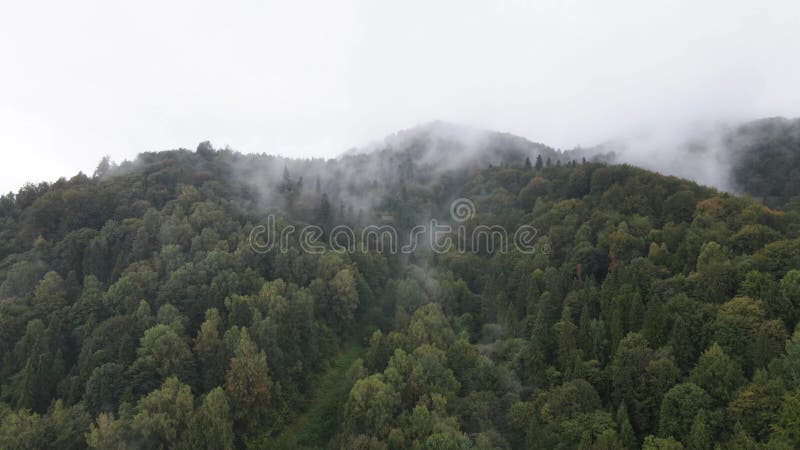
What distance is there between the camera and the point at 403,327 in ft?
224

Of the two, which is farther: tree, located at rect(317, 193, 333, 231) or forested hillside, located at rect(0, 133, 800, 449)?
tree, located at rect(317, 193, 333, 231)

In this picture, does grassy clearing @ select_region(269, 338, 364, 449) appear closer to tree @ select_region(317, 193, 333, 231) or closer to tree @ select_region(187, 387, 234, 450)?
tree @ select_region(187, 387, 234, 450)

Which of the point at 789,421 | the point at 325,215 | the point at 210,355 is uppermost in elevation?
the point at 325,215

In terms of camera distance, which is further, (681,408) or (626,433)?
(626,433)

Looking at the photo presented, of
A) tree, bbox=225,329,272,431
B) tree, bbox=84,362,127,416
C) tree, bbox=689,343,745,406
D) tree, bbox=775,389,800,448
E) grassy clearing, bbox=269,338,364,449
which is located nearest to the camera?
tree, bbox=775,389,800,448

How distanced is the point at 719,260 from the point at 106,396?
6416cm

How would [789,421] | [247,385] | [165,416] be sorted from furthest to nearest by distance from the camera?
[247,385] → [165,416] → [789,421]

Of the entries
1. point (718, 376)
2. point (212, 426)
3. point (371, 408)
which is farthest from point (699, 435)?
point (212, 426)

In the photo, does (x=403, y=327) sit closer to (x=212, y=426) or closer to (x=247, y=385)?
(x=247, y=385)

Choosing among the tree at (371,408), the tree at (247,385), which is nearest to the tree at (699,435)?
the tree at (371,408)

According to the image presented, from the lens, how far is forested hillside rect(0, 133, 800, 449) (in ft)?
152

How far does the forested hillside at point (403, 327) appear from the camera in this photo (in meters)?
46.5

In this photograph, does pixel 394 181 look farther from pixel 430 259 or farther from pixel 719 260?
pixel 719 260

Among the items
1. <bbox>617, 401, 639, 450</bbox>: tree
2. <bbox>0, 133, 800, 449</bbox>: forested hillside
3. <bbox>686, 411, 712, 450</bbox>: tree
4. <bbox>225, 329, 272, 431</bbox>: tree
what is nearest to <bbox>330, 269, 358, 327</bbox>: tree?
<bbox>0, 133, 800, 449</bbox>: forested hillside
